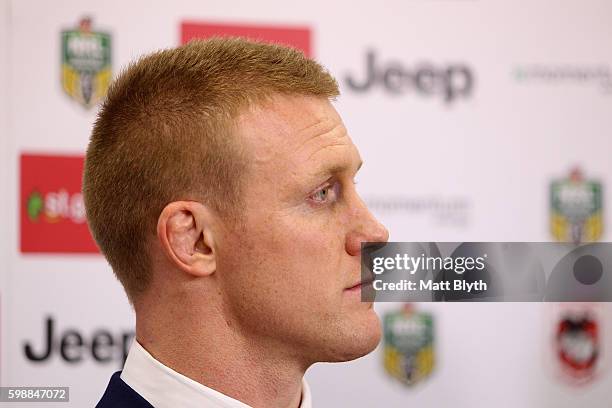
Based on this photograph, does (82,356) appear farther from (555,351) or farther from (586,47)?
(586,47)

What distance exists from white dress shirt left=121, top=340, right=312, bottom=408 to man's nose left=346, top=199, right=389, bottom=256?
213 millimetres

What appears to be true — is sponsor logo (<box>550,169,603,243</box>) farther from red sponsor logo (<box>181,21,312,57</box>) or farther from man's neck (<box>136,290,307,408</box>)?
man's neck (<box>136,290,307,408</box>)

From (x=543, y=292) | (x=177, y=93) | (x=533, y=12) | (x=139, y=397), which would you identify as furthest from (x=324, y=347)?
(x=533, y=12)

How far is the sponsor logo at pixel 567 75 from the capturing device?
1.87 metres

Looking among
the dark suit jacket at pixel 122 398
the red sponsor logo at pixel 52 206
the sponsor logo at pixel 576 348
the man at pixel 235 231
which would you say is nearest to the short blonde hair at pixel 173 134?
the man at pixel 235 231

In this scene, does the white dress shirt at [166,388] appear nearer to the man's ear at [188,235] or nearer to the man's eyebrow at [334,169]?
the man's ear at [188,235]

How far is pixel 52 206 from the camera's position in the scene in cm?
175

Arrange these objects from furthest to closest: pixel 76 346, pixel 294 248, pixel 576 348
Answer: pixel 576 348 → pixel 76 346 → pixel 294 248

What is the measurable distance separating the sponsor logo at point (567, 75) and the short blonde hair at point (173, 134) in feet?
3.08

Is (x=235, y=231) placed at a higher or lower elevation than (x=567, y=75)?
lower

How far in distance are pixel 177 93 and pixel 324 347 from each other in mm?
331

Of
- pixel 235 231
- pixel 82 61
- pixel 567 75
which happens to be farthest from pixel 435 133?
pixel 235 231

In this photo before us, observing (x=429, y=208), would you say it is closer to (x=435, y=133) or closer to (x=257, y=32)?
(x=435, y=133)

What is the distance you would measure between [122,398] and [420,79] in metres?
1.10
